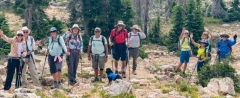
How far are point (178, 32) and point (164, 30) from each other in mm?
7158

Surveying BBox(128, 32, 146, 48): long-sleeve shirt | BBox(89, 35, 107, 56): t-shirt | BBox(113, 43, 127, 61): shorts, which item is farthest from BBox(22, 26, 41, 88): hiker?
BBox(128, 32, 146, 48): long-sleeve shirt

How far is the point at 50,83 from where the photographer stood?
1155 centimetres

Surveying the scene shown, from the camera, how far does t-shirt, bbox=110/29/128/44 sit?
1195 cm

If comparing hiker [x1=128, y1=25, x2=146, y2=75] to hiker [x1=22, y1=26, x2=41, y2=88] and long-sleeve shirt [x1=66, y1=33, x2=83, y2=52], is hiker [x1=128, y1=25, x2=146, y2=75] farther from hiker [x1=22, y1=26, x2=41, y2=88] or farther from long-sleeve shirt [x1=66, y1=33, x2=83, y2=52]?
hiker [x1=22, y1=26, x2=41, y2=88]

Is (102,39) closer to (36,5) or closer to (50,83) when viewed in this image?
(50,83)

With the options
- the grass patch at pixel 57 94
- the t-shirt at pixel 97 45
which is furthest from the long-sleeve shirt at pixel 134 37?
the grass patch at pixel 57 94

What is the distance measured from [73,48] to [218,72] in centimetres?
502

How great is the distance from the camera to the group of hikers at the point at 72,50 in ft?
31.8

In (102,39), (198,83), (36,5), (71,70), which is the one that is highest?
(36,5)

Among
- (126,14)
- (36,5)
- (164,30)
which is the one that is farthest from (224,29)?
(36,5)

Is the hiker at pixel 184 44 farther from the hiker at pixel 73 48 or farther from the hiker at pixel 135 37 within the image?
the hiker at pixel 73 48

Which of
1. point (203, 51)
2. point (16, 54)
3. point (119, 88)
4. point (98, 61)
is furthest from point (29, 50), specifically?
point (203, 51)

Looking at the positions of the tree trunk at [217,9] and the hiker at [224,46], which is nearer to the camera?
the hiker at [224,46]

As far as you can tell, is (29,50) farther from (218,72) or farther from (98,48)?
(218,72)
